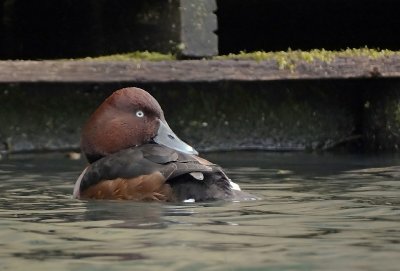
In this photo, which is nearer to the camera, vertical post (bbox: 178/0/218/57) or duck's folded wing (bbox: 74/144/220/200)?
duck's folded wing (bbox: 74/144/220/200)

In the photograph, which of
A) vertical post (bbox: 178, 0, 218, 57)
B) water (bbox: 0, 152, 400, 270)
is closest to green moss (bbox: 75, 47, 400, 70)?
vertical post (bbox: 178, 0, 218, 57)

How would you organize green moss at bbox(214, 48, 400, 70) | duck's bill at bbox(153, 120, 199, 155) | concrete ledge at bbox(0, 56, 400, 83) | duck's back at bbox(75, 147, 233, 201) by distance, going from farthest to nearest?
green moss at bbox(214, 48, 400, 70)
concrete ledge at bbox(0, 56, 400, 83)
duck's bill at bbox(153, 120, 199, 155)
duck's back at bbox(75, 147, 233, 201)

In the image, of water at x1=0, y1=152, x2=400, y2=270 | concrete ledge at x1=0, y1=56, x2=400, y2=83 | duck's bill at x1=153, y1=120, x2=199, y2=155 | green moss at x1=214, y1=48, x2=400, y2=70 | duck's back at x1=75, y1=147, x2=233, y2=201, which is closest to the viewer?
water at x1=0, y1=152, x2=400, y2=270

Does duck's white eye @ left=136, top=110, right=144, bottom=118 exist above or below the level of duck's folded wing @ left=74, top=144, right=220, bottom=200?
above

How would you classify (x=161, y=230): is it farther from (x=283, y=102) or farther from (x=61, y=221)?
(x=283, y=102)

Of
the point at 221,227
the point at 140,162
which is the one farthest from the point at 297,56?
the point at 221,227

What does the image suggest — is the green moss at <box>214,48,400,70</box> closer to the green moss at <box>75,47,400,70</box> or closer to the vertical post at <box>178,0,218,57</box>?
the green moss at <box>75,47,400,70</box>

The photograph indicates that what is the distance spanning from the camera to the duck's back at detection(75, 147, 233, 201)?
575cm

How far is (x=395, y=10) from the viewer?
11414 millimetres

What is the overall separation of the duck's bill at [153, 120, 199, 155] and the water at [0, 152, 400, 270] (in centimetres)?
42

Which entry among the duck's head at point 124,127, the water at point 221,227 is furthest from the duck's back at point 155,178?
the duck's head at point 124,127

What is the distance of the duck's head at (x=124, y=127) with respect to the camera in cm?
653

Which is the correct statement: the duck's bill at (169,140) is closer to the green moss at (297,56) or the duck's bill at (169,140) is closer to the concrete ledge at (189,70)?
the concrete ledge at (189,70)

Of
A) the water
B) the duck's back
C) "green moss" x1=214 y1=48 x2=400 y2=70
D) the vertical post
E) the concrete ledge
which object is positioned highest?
the vertical post
